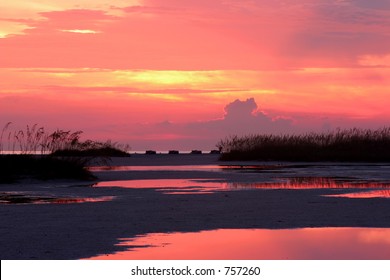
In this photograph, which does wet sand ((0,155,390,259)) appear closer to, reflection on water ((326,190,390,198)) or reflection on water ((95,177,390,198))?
reflection on water ((326,190,390,198))

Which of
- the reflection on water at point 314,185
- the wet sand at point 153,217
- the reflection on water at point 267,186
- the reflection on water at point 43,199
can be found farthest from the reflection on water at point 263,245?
the reflection on water at point 314,185

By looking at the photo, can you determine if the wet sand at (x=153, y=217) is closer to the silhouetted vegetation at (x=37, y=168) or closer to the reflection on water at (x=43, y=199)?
the reflection on water at (x=43, y=199)

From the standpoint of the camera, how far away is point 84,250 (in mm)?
9867

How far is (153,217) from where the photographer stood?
13750mm

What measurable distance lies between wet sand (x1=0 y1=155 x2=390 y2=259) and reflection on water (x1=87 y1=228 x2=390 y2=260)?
475mm

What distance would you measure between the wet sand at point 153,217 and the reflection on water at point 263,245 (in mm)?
475

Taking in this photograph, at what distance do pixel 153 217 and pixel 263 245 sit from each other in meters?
3.78

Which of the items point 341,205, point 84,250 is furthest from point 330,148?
point 84,250

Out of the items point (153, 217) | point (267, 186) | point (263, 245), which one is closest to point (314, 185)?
point (267, 186)

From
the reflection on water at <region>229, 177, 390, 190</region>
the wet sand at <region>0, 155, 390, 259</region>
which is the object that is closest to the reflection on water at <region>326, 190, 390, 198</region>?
the wet sand at <region>0, 155, 390, 259</region>

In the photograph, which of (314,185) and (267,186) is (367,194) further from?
(314,185)

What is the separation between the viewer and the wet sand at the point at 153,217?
10472 mm

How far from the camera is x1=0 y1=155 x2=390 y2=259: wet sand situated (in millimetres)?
10472

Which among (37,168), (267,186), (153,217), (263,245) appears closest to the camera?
(263,245)
